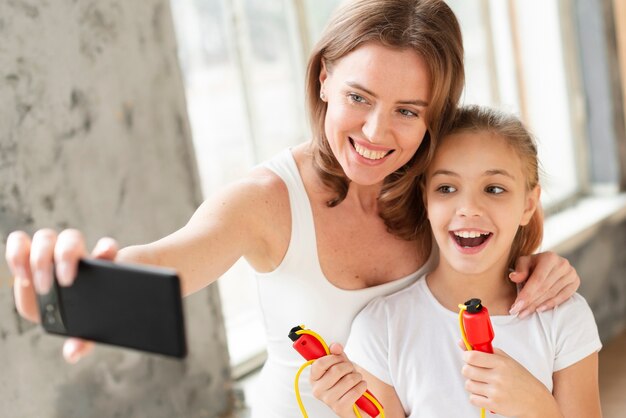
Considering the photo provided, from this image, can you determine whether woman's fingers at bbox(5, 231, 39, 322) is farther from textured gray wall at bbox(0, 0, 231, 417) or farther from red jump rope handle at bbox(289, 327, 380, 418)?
textured gray wall at bbox(0, 0, 231, 417)

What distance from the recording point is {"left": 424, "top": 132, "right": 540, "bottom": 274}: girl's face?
144 centimetres

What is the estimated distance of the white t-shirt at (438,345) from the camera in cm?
143

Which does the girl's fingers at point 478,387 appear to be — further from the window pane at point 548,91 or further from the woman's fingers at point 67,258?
the window pane at point 548,91

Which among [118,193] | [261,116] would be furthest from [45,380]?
[261,116]

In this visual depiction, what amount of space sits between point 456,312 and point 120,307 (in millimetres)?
843

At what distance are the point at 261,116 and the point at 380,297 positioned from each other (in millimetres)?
1217

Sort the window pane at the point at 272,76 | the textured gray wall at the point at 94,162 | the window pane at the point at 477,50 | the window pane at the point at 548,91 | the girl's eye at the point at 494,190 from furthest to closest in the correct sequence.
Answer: the window pane at the point at 548,91 → the window pane at the point at 477,50 → the window pane at the point at 272,76 → the textured gray wall at the point at 94,162 → the girl's eye at the point at 494,190

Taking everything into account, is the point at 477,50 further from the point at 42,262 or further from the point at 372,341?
the point at 42,262

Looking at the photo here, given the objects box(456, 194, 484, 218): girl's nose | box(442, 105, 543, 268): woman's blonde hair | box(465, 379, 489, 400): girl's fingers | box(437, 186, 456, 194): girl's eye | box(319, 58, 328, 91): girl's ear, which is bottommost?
box(465, 379, 489, 400): girl's fingers

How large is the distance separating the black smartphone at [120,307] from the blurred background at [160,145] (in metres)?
0.81

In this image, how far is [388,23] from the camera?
1.39 meters

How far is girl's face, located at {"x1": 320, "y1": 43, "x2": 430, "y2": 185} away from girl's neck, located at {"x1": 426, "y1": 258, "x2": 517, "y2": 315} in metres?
0.23

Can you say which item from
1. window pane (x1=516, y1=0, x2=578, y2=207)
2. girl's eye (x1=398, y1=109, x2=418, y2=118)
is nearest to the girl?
girl's eye (x1=398, y1=109, x2=418, y2=118)

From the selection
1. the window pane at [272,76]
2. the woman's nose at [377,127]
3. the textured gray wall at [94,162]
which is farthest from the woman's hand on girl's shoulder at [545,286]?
the window pane at [272,76]
